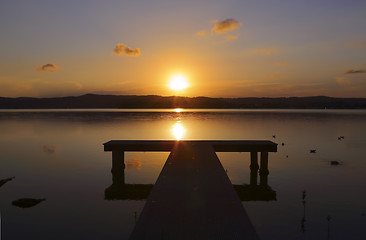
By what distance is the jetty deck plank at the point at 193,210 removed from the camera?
5.73 m

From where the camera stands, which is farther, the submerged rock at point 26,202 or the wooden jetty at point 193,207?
the submerged rock at point 26,202

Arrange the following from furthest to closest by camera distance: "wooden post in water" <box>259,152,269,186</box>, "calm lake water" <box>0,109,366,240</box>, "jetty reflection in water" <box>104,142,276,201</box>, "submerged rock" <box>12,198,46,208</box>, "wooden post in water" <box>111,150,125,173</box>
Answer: "wooden post in water" <box>111,150,125,173</box>
"wooden post in water" <box>259,152,269,186</box>
"jetty reflection in water" <box>104,142,276,201</box>
"submerged rock" <box>12,198,46,208</box>
"calm lake water" <box>0,109,366,240</box>

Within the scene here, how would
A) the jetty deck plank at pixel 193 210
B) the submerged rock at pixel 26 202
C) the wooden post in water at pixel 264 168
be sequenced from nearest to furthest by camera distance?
1. the jetty deck plank at pixel 193 210
2. the submerged rock at pixel 26 202
3. the wooden post in water at pixel 264 168

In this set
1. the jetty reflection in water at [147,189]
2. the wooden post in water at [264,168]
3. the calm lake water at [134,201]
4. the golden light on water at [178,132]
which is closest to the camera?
the calm lake water at [134,201]

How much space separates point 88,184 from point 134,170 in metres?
4.21

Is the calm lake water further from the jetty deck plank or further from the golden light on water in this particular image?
the golden light on water

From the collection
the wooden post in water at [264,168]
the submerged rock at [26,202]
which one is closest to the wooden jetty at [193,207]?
the wooden post in water at [264,168]

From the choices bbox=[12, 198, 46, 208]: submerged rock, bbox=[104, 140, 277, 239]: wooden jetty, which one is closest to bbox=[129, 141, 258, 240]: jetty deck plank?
bbox=[104, 140, 277, 239]: wooden jetty

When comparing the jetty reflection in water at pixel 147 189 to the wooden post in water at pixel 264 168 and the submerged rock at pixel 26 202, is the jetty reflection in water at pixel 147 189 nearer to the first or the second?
the wooden post in water at pixel 264 168

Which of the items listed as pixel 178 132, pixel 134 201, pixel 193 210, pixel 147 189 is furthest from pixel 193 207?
pixel 178 132

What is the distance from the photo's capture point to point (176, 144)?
1853cm

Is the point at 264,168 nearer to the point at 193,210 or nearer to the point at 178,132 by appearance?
the point at 193,210

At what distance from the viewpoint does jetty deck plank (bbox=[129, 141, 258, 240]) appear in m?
5.73

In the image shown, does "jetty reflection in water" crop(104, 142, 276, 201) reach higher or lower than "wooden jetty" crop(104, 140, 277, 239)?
lower
